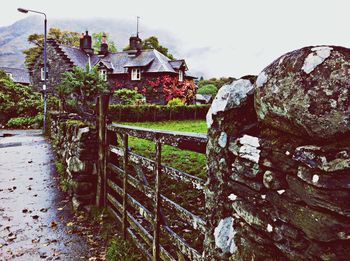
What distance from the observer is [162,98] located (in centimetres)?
3559

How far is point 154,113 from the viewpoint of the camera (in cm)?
2433

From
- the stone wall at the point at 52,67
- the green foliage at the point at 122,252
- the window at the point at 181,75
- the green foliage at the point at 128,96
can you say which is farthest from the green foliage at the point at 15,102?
the green foliage at the point at 122,252

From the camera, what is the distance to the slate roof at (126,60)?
117 feet

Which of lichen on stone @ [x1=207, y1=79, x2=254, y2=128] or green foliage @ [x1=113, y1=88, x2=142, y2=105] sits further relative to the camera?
green foliage @ [x1=113, y1=88, x2=142, y2=105]

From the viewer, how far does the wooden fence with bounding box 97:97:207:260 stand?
10.1 ft

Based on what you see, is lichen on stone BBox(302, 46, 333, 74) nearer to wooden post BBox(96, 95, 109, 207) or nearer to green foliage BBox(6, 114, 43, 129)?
wooden post BBox(96, 95, 109, 207)

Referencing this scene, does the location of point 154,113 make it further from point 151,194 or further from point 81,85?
point 151,194

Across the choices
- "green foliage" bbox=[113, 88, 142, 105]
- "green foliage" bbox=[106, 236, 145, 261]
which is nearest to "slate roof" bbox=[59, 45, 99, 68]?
"green foliage" bbox=[113, 88, 142, 105]

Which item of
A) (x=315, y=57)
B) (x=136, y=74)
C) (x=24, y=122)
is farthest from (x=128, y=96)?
(x=315, y=57)

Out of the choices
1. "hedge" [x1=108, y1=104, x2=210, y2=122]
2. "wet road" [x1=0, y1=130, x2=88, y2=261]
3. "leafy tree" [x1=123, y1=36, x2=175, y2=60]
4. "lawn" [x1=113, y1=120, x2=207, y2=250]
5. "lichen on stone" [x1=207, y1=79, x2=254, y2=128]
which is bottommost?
"wet road" [x1=0, y1=130, x2=88, y2=261]

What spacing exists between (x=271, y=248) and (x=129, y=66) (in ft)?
115

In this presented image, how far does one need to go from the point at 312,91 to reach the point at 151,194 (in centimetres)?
276

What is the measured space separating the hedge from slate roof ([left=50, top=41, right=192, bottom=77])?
360 inches

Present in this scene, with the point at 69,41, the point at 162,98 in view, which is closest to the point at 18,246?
the point at 162,98
